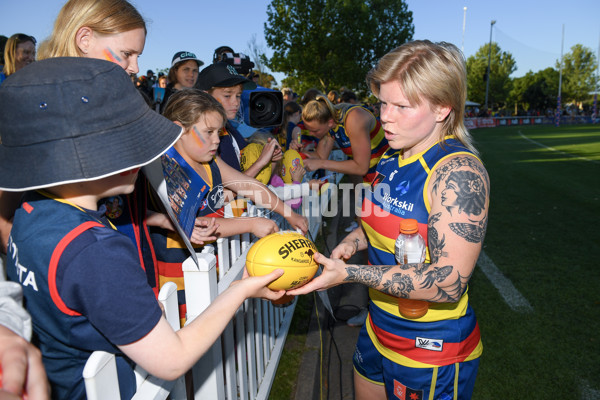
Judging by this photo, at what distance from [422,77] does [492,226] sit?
727 cm

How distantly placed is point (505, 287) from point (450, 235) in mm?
4386

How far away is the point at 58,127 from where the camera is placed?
3.66 feet

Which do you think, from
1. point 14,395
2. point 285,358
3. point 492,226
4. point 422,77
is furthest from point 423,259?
point 492,226

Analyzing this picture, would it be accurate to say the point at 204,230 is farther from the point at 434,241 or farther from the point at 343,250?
the point at 434,241

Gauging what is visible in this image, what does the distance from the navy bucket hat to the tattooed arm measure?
1.29 metres

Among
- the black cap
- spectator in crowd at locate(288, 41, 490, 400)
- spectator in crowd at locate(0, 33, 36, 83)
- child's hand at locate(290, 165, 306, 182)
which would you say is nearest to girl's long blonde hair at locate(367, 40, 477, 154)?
spectator in crowd at locate(288, 41, 490, 400)

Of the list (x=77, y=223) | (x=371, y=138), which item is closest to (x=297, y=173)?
(x=371, y=138)

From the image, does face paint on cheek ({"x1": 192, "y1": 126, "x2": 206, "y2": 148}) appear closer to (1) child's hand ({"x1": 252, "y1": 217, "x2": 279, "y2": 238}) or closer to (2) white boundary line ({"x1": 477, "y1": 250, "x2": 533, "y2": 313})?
(1) child's hand ({"x1": 252, "y1": 217, "x2": 279, "y2": 238})

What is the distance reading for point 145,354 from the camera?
1.18 m

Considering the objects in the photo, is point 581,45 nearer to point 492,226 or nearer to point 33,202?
point 492,226

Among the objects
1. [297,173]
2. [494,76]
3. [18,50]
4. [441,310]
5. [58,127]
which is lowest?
[441,310]

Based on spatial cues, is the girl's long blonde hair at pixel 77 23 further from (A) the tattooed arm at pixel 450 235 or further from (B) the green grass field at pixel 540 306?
(B) the green grass field at pixel 540 306

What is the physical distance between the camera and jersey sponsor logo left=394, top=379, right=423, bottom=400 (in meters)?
2.10

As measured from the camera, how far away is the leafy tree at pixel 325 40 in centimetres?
3350
